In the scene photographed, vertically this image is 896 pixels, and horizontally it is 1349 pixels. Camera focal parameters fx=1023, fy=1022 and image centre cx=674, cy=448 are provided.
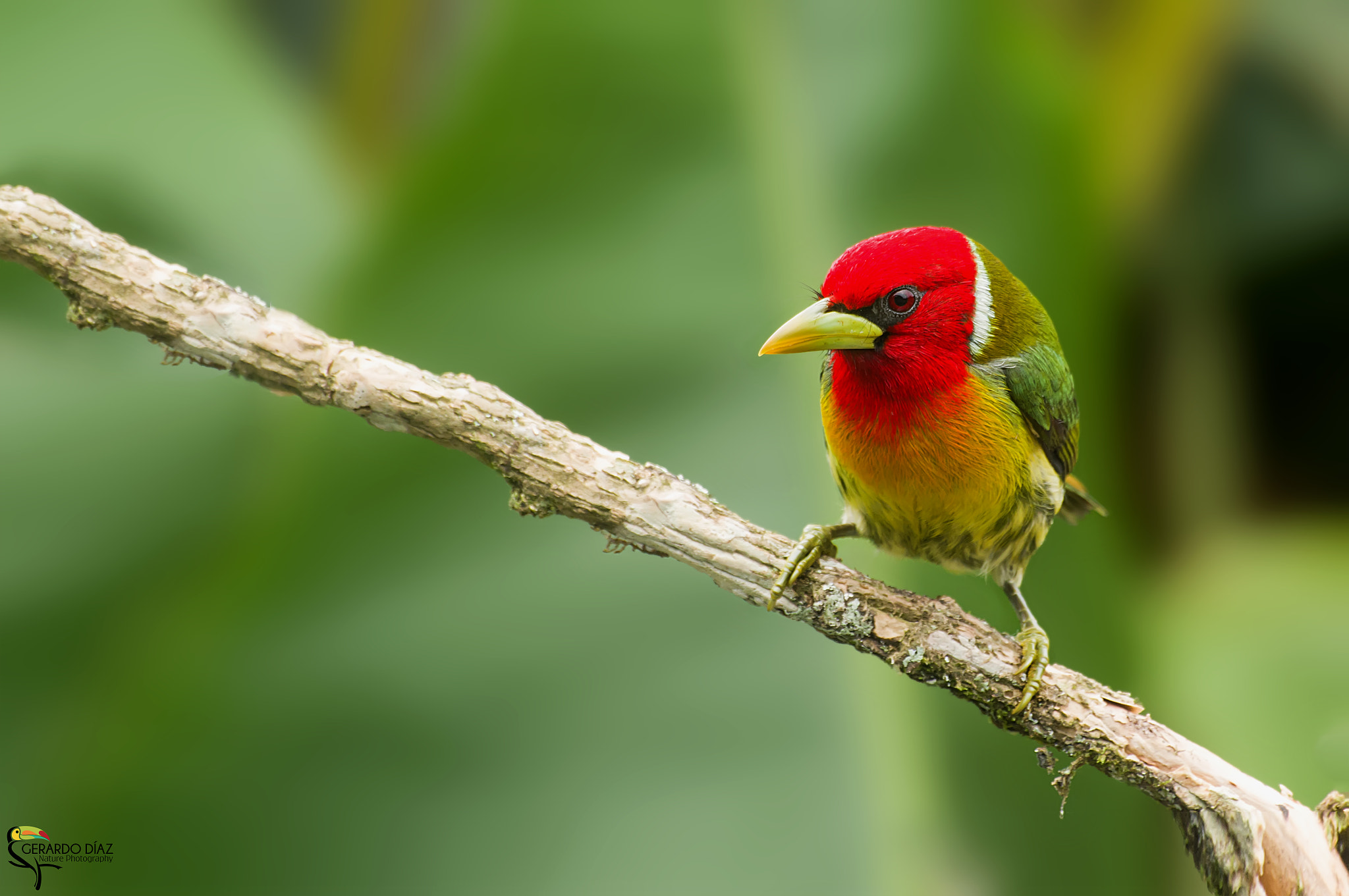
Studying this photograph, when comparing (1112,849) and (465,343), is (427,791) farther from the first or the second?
(1112,849)

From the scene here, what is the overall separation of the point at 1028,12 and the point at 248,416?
1.46m

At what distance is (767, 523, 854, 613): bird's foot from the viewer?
32.9 inches

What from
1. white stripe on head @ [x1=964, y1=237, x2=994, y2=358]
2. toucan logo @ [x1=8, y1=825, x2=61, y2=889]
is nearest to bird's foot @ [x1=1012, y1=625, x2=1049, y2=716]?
white stripe on head @ [x1=964, y1=237, x2=994, y2=358]

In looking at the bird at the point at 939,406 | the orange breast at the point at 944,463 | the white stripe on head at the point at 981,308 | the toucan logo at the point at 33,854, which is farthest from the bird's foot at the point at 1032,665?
the toucan logo at the point at 33,854

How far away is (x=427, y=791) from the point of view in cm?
128

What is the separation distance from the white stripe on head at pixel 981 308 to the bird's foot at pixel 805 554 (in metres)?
0.22

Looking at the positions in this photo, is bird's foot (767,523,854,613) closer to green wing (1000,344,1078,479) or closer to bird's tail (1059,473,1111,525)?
green wing (1000,344,1078,479)

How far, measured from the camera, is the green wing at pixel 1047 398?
99 centimetres

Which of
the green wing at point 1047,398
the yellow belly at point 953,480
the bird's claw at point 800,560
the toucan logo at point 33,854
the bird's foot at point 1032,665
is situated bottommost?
the toucan logo at point 33,854

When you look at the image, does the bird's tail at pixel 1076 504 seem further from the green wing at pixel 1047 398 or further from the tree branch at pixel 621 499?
the tree branch at pixel 621 499

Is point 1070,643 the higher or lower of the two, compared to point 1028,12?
lower

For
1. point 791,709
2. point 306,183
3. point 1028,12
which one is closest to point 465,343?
point 306,183

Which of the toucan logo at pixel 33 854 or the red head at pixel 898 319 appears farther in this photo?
the toucan logo at pixel 33 854

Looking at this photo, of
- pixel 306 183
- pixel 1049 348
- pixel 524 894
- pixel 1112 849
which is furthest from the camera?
pixel 306 183
